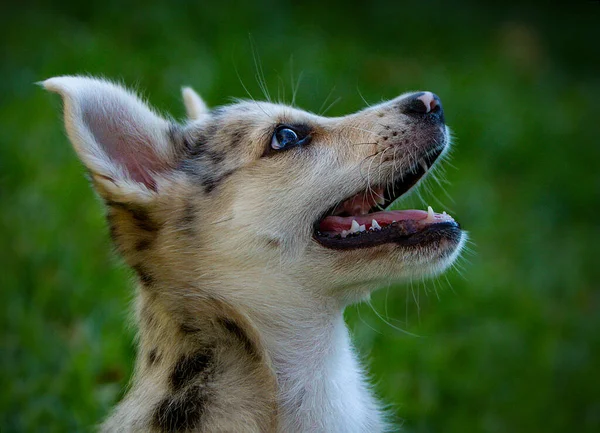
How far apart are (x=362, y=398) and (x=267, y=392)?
670 mm

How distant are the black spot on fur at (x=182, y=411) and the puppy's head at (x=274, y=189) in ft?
1.89

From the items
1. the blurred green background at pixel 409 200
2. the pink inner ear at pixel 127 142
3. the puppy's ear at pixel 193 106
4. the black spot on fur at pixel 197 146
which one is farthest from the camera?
the blurred green background at pixel 409 200

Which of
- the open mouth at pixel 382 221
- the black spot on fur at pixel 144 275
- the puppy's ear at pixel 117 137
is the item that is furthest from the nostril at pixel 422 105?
the black spot on fur at pixel 144 275

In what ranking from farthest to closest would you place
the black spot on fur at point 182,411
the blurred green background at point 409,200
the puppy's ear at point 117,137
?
the blurred green background at point 409,200 → the puppy's ear at point 117,137 → the black spot on fur at point 182,411

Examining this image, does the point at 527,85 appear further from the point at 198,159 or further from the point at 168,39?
the point at 198,159

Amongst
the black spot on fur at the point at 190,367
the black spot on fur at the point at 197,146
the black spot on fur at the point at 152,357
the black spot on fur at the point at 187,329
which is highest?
the black spot on fur at the point at 197,146

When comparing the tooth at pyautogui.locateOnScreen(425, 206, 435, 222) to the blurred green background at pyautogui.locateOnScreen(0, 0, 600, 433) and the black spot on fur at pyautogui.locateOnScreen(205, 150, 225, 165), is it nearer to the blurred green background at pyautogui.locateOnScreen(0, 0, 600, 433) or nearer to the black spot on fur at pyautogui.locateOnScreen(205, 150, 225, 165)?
the black spot on fur at pyautogui.locateOnScreen(205, 150, 225, 165)

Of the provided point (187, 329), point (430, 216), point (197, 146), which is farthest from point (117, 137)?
point (430, 216)

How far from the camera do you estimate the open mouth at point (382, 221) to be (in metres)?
4.11

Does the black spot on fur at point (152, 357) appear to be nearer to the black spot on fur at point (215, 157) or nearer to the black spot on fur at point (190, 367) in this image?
the black spot on fur at point (190, 367)

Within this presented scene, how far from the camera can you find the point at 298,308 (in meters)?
4.16

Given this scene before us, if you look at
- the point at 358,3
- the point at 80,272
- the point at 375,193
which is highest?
the point at 375,193

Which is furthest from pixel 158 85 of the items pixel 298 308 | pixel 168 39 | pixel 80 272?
pixel 298 308

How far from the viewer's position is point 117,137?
428 centimetres
